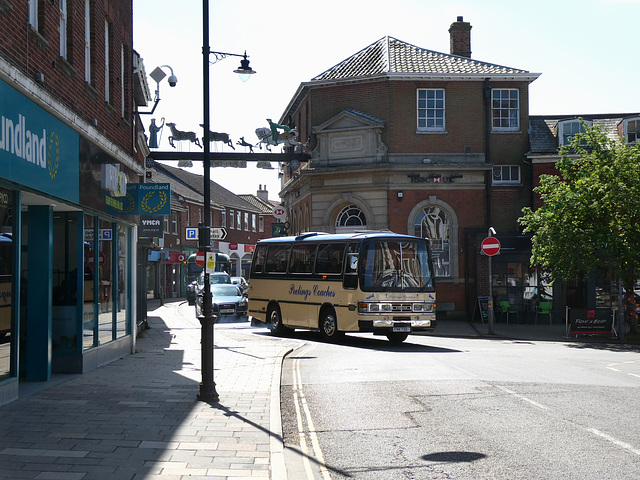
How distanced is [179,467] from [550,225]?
742 inches

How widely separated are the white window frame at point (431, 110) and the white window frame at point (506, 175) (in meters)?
2.92

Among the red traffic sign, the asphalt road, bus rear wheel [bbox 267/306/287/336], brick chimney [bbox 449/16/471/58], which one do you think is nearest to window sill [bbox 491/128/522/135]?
brick chimney [bbox 449/16/471/58]

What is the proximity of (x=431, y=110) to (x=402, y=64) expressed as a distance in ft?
8.65

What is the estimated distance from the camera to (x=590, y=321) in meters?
23.7

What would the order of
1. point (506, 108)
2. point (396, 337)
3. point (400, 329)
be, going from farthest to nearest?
point (506, 108)
point (396, 337)
point (400, 329)

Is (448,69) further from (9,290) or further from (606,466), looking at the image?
(606,466)

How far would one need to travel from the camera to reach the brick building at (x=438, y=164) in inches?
1216

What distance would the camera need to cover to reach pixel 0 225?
982 centimetres

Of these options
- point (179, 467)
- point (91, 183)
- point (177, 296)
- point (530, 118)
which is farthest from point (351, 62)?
point (177, 296)

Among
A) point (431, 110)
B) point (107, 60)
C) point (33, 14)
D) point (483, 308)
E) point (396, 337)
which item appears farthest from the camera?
point (431, 110)

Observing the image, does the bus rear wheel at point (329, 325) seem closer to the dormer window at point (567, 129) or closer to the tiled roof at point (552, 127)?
the tiled roof at point (552, 127)

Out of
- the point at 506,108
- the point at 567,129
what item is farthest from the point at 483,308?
the point at 506,108

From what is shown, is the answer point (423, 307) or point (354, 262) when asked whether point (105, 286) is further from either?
point (423, 307)

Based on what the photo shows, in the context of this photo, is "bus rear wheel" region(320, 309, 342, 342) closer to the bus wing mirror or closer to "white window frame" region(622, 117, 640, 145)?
the bus wing mirror
